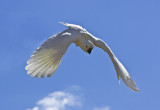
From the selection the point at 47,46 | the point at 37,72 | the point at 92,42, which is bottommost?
the point at 37,72

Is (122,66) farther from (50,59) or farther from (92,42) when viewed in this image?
(50,59)

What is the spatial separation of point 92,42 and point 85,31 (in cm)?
23

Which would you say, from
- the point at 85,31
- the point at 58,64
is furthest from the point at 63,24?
the point at 58,64

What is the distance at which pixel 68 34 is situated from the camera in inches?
169

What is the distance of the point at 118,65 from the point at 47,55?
1163 mm

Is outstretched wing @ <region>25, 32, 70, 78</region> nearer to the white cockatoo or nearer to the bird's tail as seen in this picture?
the white cockatoo

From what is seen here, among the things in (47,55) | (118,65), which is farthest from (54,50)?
(118,65)

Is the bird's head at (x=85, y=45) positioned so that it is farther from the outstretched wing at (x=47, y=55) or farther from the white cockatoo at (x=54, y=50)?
the outstretched wing at (x=47, y=55)

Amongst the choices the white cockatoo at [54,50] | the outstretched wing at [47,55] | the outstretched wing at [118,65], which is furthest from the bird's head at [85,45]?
the outstretched wing at [47,55]

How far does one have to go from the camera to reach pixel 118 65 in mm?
4699

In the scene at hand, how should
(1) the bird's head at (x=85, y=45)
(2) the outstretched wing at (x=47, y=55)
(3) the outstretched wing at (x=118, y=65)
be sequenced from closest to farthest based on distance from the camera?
(2) the outstretched wing at (x=47, y=55), (1) the bird's head at (x=85, y=45), (3) the outstretched wing at (x=118, y=65)

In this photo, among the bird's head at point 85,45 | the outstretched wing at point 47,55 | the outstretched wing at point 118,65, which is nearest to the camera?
the outstretched wing at point 47,55

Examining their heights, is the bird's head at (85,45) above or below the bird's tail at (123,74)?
above

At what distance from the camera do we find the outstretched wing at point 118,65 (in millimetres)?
4547
